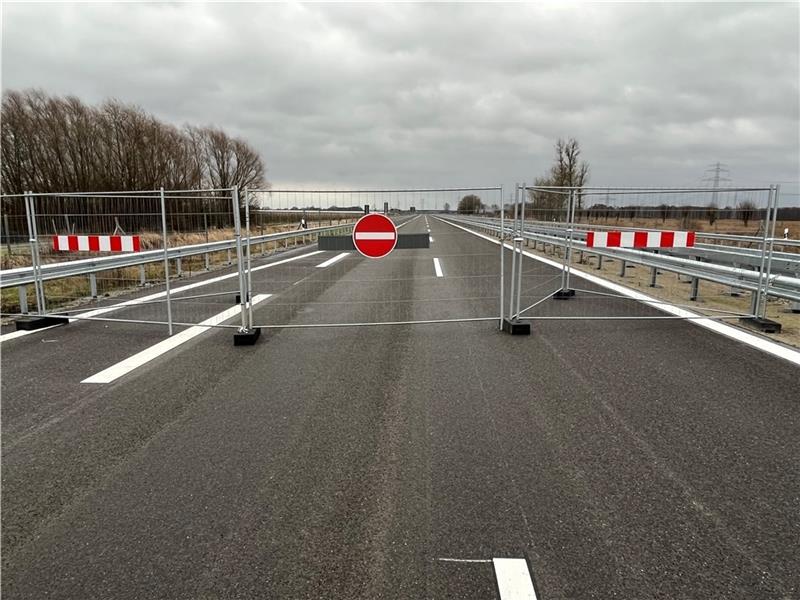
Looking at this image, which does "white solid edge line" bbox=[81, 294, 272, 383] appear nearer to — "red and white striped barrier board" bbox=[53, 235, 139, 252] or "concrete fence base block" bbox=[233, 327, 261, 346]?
"concrete fence base block" bbox=[233, 327, 261, 346]

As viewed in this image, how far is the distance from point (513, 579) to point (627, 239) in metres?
6.73

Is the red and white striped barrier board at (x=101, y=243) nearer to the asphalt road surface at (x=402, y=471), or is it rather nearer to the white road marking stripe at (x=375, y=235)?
the asphalt road surface at (x=402, y=471)

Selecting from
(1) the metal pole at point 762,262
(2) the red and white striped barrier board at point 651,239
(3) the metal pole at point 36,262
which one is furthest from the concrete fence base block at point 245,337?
(1) the metal pole at point 762,262

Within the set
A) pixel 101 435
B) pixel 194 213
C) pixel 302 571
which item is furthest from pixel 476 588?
pixel 194 213

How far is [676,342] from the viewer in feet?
22.0

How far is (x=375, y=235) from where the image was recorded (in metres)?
7.58

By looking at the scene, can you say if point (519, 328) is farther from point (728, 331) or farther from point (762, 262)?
point (762, 262)

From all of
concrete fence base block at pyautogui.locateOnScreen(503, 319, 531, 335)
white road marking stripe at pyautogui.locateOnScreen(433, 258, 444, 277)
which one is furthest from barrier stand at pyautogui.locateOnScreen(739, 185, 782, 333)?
white road marking stripe at pyautogui.locateOnScreen(433, 258, 444, 277)

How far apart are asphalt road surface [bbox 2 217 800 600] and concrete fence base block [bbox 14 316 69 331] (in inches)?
43.1

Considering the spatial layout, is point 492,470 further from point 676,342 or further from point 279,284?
point 279,284

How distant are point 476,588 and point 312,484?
1.34 metres

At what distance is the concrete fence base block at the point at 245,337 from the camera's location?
22.4ft

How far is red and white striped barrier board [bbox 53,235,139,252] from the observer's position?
7.88 m

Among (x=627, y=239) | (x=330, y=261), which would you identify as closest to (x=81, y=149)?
(x=330, y=261)
